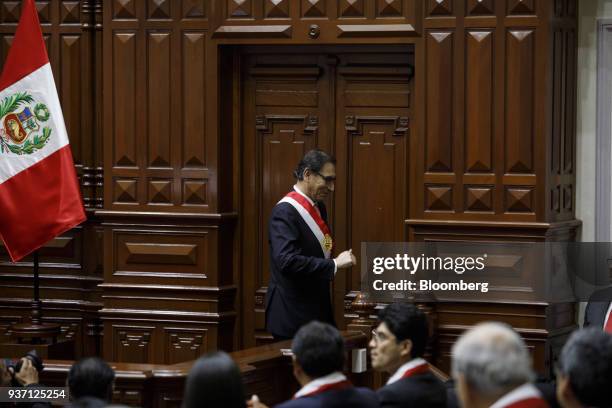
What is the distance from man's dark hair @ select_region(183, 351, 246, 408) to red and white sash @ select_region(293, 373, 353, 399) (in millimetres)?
574

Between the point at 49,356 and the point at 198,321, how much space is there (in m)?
0.93

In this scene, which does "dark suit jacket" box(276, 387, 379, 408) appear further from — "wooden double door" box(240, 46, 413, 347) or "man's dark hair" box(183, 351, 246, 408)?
"wooden double door" box(240, 46, 413, 347)

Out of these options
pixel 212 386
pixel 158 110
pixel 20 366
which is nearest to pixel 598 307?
pixel 158 110

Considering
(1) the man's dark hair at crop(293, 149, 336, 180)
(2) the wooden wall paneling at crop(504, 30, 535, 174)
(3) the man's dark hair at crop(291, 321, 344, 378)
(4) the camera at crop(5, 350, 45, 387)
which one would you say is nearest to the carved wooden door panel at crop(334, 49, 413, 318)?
(2) the wooden wall paneling at crop(504, 30, 535, 174)

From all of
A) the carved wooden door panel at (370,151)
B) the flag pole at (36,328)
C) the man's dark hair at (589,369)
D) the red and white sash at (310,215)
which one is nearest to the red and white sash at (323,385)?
the man's dark hair at (589,369)

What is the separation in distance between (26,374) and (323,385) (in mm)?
1673

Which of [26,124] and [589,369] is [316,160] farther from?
[589,369]

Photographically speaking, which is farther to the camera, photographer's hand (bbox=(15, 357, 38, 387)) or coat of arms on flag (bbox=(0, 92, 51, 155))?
coat of arms on flag (bbox=(0, 92, 51, 155))

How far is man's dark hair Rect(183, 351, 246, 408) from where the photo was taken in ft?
11.8

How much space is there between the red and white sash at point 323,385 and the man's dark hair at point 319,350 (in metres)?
0.02

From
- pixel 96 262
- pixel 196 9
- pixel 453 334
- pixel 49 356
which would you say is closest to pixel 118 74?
pixel 196 9

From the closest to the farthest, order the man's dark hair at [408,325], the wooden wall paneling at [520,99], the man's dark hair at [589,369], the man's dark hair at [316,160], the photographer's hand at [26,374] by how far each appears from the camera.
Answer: the man's dark hair at [589,369] < the man's dark hair at [408,325] < the photographer's hand at [26,374] < the man's dark hair at [316,160] < the wooden wall paneling at [520,99]

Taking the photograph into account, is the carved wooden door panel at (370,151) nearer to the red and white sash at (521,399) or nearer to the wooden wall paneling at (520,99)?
the wooden wall paneling at (520,99)

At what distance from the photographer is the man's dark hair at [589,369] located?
10.8ft
